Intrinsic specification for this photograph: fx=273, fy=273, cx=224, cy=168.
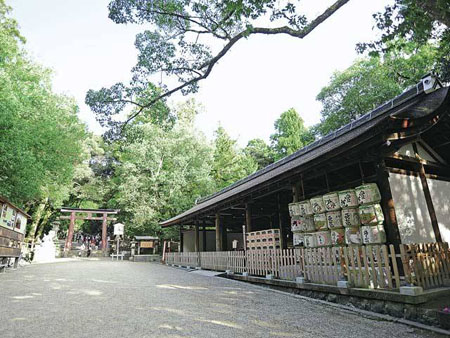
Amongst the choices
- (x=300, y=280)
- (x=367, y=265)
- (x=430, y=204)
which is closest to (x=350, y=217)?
(x=367, y=265)

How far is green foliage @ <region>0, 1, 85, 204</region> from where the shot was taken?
12.6 meters

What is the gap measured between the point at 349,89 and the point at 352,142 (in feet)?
64.1

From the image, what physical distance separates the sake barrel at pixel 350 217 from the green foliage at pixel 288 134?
2347 centimetres

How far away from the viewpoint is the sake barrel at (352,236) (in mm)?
5820

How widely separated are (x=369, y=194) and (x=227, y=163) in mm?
22587

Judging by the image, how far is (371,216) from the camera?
5.52m

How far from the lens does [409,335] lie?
379 cm

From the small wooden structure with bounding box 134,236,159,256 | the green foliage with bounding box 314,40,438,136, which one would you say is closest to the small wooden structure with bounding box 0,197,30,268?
the small wooden structure with bounding box 134,236,159,256

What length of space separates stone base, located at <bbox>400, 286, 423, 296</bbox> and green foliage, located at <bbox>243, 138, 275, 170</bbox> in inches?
1111

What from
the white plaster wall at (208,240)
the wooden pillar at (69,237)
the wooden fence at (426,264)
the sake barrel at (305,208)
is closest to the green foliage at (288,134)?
the white plaster wall at (208,240)

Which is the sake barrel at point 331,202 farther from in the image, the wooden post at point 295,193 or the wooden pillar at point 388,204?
the wooden post at point 295,193

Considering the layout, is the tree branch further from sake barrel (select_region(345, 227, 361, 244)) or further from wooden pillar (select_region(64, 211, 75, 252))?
wooden pillar (select_region(64, 211, 75, 252))

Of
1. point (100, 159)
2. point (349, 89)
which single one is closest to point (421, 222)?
point (349, 89)

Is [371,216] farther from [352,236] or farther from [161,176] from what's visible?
[161,176]
